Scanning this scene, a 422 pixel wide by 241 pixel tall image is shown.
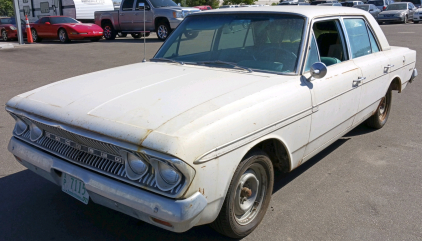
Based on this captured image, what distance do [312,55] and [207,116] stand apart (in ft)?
5.26

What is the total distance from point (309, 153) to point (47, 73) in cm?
856

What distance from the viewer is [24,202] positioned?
3545 mm

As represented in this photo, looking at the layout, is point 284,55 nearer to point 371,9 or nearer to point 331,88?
point 331,88

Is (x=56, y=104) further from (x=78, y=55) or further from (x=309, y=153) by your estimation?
(x=78, y=55)

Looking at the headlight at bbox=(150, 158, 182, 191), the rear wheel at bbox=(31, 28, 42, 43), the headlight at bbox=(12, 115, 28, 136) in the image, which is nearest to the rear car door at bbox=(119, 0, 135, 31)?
the rear wheel at bbox=(31, 28, 42, 43)

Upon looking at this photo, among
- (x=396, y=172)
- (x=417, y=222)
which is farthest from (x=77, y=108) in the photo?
(x=396, y=172)

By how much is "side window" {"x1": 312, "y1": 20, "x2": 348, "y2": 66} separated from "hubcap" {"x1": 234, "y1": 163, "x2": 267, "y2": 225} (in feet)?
5.46

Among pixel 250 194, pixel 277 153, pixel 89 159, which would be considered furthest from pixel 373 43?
pixel 89 159

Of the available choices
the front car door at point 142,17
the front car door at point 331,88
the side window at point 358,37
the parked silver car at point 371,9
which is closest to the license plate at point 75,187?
the front car door at point 331,88

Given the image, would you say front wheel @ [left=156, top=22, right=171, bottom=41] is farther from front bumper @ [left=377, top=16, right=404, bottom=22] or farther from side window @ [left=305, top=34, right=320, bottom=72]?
front bumper @ [left=377, top=16, right=404, bottom=22]

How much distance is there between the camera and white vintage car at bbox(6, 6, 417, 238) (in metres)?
2.42

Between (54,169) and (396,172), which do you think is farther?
(396,172)

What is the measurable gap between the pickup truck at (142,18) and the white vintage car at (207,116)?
40.2 feet

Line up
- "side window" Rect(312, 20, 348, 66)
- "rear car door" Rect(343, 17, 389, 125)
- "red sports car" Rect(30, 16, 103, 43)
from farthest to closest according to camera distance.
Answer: "red sports car" Rect(30, 16, 103, 43) < "rear car door" Rect(343, 17, 389, 125) < "side window" Rect(312, 20, 348, 66)
